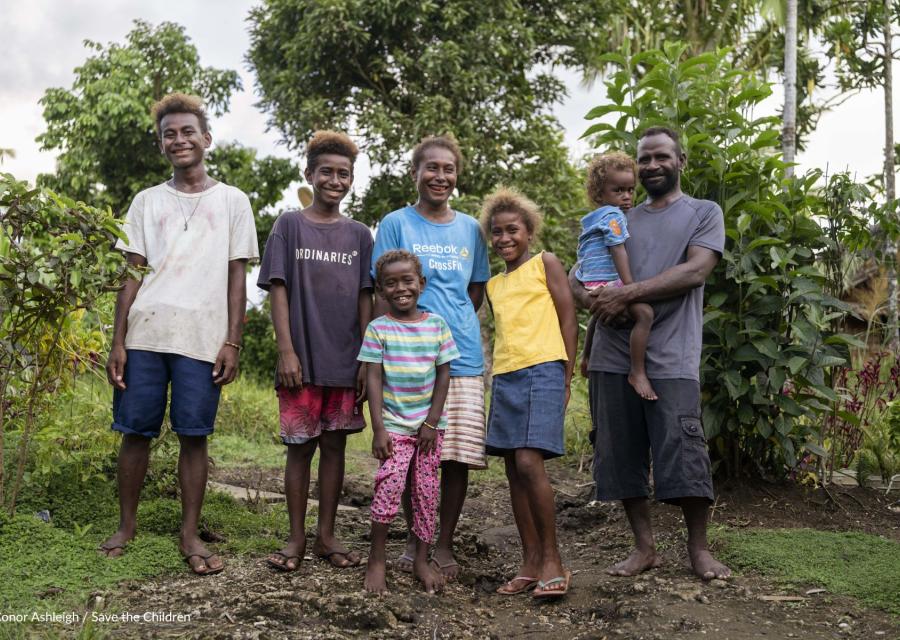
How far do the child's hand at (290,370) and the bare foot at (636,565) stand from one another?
1.62 metres

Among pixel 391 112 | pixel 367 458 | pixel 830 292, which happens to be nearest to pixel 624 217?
pixel 830 292

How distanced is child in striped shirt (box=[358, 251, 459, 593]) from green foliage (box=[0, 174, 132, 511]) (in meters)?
1.21

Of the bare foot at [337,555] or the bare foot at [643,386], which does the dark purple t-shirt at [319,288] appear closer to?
the bare foot at [337,555]

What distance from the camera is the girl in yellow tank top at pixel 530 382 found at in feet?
12.2

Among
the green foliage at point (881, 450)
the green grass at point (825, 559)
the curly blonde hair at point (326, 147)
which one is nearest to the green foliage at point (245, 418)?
the curly blonde hair at point (326, 147)

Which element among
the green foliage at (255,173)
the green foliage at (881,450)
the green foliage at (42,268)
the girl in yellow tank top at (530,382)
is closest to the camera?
the girl in yellow tank top at (530,382)

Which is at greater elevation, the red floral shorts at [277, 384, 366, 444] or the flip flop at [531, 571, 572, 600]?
the red floral shorts at [277, 384, 366, 444]

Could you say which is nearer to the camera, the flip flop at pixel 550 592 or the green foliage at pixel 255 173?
the flip flop at pixel 550 592

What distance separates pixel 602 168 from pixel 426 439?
1.44 meters

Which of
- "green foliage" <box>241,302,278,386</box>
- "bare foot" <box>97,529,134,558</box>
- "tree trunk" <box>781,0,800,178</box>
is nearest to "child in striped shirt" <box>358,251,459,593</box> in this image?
"bare foot" <box>97,529,134,558</box>

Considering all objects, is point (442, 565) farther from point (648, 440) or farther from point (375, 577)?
point (648, 440)

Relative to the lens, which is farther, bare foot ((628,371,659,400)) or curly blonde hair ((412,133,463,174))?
curly blonde hair ((412,133,463,174))

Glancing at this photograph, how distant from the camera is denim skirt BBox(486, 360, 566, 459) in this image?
12.2 ft

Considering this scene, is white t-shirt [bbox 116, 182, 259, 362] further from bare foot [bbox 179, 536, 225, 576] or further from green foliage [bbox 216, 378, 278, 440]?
green foliage [bbox 216, 378, 278, 440]
